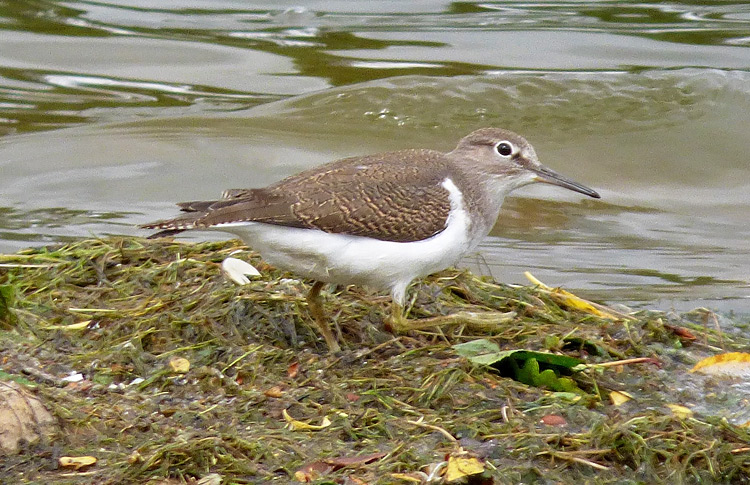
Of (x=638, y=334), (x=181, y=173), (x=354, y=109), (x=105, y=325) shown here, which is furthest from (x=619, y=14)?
(x=105, y=325)

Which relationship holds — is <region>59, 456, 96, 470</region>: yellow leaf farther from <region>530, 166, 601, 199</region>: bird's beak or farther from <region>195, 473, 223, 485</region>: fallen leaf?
<region>530, 166, 601, 199</region>: bird's beak

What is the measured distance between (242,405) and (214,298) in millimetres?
1168

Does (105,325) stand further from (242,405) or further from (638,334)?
(638,334)

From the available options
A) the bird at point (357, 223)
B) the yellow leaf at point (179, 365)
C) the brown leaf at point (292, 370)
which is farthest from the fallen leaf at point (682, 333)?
the yellow leaf at point (179, 365)

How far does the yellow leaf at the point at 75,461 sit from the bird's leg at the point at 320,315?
163 cm

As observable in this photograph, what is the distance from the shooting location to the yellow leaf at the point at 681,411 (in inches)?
185

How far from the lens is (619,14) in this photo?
47.2 feet

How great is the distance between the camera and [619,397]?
16.1ft

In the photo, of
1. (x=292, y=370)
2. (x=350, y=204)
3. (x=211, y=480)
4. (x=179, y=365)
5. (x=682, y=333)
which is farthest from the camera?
(x=682, y=333)

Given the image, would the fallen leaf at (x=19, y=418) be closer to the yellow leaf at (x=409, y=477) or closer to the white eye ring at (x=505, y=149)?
the yellow leaf at (x=409, y=477)

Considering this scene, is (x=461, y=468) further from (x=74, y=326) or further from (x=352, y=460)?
(x=74, y=326)

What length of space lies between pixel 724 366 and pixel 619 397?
760 millimetres

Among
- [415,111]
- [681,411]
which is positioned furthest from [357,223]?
[415,111]

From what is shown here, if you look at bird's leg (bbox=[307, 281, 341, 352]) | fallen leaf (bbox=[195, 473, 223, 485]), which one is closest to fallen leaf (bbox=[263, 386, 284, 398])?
bird's leg (bbox=[307, 281, 341, 352])
